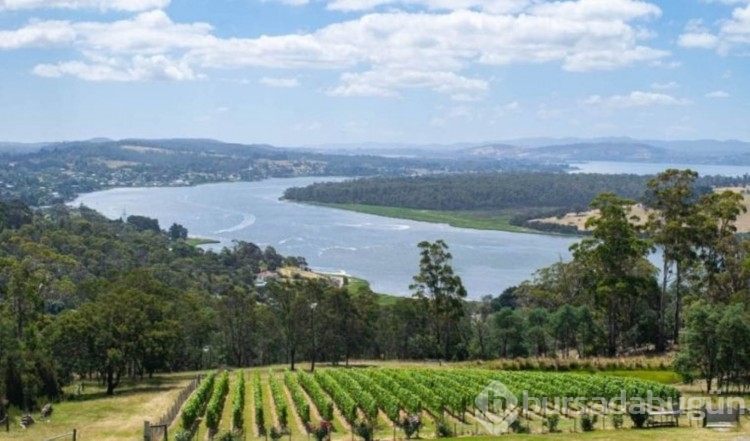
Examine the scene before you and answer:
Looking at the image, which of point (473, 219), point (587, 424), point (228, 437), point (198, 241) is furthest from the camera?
point (473, 219)

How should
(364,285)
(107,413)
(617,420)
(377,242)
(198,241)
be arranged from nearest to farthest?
(617,420) < (107,413) < (364,285) < (377,242) < (198,241)

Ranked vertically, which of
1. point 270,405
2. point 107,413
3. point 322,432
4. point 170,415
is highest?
point 322,432

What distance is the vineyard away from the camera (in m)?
28.1

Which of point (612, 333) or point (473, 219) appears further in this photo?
point (473, 219)

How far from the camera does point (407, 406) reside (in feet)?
105

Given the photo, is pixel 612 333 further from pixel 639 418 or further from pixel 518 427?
pixel 518 427

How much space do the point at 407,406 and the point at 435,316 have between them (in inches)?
1010

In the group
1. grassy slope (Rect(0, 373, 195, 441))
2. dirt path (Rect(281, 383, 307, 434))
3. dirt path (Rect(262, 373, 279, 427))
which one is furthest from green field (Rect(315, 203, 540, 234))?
dirt path (Rect(281, 383, 307, 434))

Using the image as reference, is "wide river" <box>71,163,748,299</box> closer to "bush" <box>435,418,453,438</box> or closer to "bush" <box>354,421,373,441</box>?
"bush" <box>435,418,453,438</box>

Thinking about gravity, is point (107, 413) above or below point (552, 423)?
below

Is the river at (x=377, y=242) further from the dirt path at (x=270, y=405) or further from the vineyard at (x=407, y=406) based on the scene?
the vineyard at (x=407, y=406)

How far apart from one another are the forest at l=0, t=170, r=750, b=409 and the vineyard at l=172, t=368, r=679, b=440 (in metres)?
6.96

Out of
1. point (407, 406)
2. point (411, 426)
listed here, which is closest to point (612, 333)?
point (407, 406)

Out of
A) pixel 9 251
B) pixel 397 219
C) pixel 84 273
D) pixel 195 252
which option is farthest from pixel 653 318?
pixel 397 219
